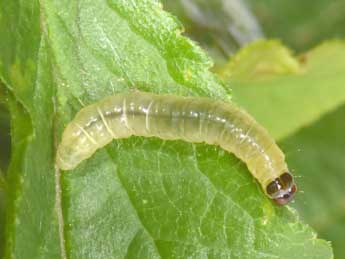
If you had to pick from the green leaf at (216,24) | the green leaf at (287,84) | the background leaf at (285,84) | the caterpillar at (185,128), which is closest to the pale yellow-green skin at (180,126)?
the caterpillar at (185,128)

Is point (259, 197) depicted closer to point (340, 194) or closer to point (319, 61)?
point (319, 61)

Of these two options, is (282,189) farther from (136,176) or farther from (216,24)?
(216,24)

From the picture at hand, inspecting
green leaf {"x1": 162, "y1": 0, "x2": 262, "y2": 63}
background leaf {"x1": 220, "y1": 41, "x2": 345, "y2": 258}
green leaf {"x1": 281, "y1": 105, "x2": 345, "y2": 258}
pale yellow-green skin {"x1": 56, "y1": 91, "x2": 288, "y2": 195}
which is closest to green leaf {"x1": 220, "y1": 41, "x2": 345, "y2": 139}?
background leaf {"x1": 220, "y1": 41, "x2": 345, "y2": 258}

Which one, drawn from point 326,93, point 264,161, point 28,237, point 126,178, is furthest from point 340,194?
point 28,237

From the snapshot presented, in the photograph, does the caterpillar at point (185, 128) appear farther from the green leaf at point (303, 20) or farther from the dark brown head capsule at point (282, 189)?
the green leaf at point (303, 20)

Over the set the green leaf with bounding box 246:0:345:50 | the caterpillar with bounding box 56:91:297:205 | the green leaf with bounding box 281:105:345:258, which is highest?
the caterpillar with bounding box 56:91:297:205

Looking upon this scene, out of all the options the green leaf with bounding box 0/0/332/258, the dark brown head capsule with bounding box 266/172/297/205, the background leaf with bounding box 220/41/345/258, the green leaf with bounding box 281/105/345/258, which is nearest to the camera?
the green leaf with bounding box 0/0/332/258

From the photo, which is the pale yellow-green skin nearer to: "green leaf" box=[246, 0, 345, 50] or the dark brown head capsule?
the dark brown head capsule
